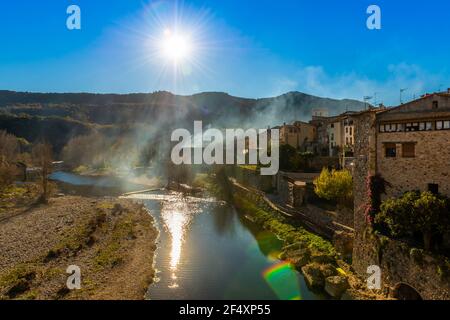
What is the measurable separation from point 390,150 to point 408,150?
1083mm

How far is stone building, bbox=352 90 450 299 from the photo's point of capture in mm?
17000

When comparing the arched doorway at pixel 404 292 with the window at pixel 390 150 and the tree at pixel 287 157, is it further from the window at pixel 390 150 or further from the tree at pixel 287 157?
the tree at pixel 287 157

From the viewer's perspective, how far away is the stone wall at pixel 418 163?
18766mm

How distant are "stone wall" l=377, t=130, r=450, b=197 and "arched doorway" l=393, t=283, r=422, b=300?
563cm

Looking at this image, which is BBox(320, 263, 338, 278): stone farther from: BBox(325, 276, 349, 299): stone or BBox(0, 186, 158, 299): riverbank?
BBox(0, 186, 158, 299): riverbank

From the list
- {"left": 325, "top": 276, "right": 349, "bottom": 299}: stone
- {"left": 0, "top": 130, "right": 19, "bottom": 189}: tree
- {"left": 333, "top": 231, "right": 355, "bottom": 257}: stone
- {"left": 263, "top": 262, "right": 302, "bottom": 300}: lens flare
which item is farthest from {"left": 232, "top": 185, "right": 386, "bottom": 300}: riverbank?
{"left": 0, "top": 130, "right": 19, "bottom": 189}: tree

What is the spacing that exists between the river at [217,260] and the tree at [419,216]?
690 centimetres

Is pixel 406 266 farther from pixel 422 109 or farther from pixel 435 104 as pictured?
pixel 435 104

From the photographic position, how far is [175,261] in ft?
90.2

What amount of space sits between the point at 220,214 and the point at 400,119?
28576 mm

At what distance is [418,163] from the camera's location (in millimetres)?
Result: 19922

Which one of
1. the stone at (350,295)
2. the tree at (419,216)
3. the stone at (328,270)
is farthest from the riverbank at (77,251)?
the tree at (419,216)

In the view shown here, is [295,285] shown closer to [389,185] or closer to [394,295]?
[394,295]

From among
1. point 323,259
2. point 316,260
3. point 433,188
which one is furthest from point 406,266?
point 316,260
